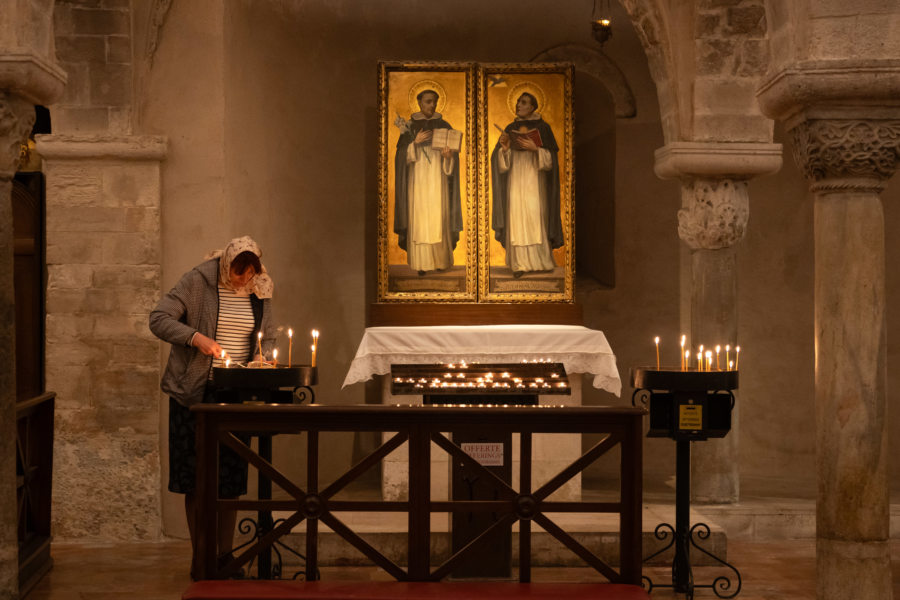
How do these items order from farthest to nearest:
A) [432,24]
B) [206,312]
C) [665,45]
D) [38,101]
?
1. [432,24]
2. [665,45]
3. [206,312]
4. [38,101]

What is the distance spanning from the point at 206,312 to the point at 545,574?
90.5 inches

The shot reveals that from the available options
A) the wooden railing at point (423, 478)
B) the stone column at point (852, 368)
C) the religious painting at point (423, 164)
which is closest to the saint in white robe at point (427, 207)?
the religious painting at point (423, 164)

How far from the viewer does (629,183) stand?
967cm

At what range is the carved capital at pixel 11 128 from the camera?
4945 millimetres

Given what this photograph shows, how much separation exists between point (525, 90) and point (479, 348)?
2.06 meters

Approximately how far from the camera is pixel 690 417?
5.35 metres

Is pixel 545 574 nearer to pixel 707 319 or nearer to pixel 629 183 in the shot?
pixel 707 319

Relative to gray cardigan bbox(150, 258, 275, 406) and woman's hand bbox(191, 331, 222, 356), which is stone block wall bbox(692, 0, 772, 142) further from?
woman's hand bbox(191, 331, 222, 356)

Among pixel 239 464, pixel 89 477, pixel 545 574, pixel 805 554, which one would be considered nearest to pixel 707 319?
pixel 805 554

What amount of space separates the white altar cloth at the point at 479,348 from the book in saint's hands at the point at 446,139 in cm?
155

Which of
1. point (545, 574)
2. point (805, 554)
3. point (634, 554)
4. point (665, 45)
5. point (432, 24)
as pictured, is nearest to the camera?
point (634, 554)

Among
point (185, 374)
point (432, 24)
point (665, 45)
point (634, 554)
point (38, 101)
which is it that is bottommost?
point (634, 554)

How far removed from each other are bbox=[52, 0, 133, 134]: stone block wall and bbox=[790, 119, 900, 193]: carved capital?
14.0ft

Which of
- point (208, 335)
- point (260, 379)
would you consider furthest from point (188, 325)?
point (260, 379)
